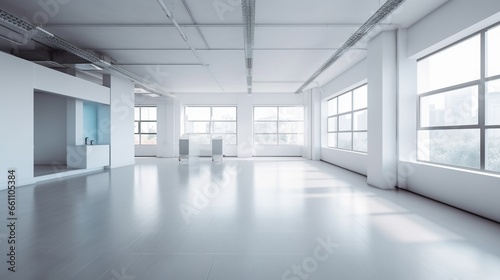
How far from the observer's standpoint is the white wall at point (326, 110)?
7105mm

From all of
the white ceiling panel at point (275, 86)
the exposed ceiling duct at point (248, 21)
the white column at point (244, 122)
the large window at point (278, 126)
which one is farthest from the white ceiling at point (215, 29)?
the large window at point (278, 126)

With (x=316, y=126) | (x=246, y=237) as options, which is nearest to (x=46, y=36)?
(x=246, y=237)

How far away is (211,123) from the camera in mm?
13484

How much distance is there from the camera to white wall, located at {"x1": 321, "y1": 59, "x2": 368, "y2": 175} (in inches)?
280

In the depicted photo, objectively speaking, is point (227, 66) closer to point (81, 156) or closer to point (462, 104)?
point (81, 156)

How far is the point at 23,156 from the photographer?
548 centimetres

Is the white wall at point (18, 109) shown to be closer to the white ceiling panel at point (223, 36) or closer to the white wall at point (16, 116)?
the white wall at point (16, 116)

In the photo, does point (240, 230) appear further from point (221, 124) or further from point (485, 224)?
point (221, 124)

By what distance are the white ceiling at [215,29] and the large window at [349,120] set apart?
1119mm

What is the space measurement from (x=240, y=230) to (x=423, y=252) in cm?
184

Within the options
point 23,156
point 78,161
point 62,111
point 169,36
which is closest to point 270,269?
point 169,36

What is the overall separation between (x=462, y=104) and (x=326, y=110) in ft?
23.1

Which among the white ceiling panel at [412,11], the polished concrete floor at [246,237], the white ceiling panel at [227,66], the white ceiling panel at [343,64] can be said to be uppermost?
the white ceiling panel at [227,66]

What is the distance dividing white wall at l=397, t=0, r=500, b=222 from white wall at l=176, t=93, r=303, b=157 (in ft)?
26.9
